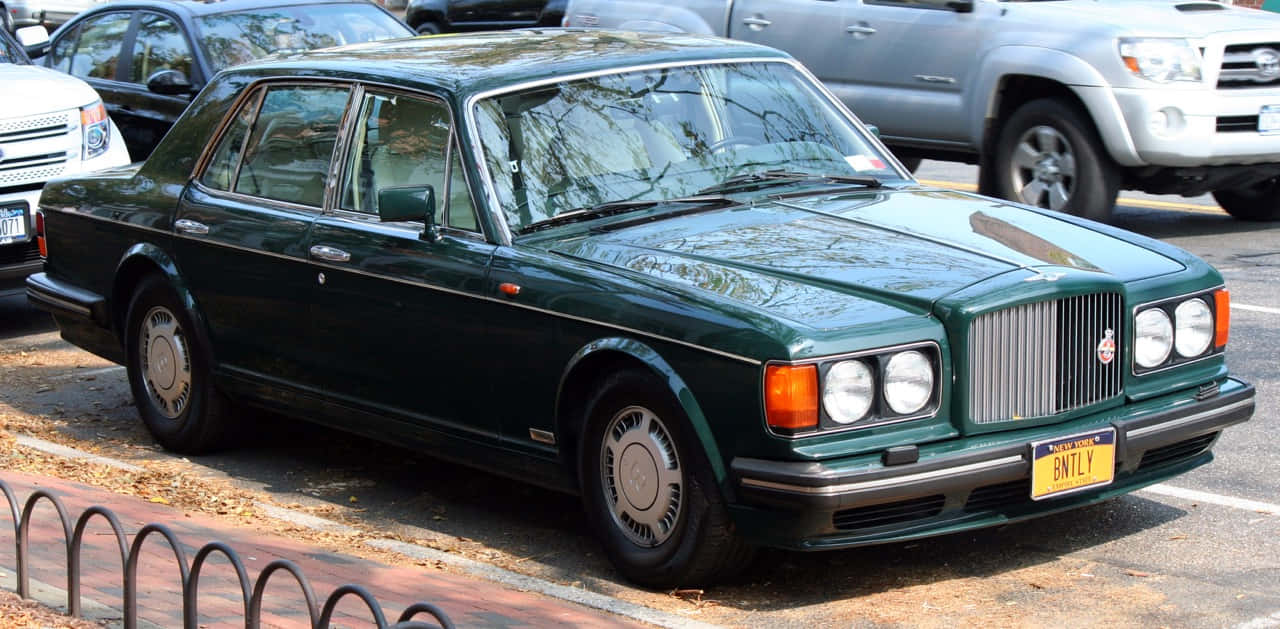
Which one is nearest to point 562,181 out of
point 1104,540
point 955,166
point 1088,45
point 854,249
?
point 854,249

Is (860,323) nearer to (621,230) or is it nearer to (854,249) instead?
(854,249)

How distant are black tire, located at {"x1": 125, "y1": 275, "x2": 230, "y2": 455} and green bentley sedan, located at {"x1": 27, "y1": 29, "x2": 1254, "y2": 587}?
0.01 meters

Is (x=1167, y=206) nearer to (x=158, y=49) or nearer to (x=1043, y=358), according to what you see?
(x=158, y=49)

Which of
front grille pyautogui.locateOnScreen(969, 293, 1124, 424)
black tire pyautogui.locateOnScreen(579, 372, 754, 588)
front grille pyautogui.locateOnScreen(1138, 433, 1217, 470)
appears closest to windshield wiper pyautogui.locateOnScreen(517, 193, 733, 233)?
black tire pyautogui.locateOnScreen(579, 372, 754, 588)

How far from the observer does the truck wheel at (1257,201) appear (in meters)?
12.1

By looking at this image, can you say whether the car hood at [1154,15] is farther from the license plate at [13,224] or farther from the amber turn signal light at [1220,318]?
the license plate at [13,224]

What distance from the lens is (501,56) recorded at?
271 inches

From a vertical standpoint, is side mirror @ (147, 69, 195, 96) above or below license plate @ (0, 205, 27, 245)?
above

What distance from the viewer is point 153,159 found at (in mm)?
8109

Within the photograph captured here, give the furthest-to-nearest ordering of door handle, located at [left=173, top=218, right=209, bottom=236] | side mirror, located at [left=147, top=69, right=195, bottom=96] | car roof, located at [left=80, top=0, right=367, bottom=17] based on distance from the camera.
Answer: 1. car roof, located at [left=80, top=0, right=367, bottom=17]
2. side mirror, located at [left=147, top=69, right=195, bottom=96]
3. door handle, located at [left=173, top=218, right=209, bottom=236]

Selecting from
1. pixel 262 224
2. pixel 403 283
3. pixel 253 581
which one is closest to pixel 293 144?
pixel 262 224

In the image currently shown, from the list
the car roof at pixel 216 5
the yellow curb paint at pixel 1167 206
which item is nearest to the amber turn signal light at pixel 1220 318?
the yellow curb paint at pixel 1167 206

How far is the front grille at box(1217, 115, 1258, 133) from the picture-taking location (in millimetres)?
10875

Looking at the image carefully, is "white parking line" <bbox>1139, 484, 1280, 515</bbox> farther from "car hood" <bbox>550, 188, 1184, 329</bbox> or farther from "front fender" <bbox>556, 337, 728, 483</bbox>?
"front fender" <bbox>556, 337, 728, 483</bbox>
